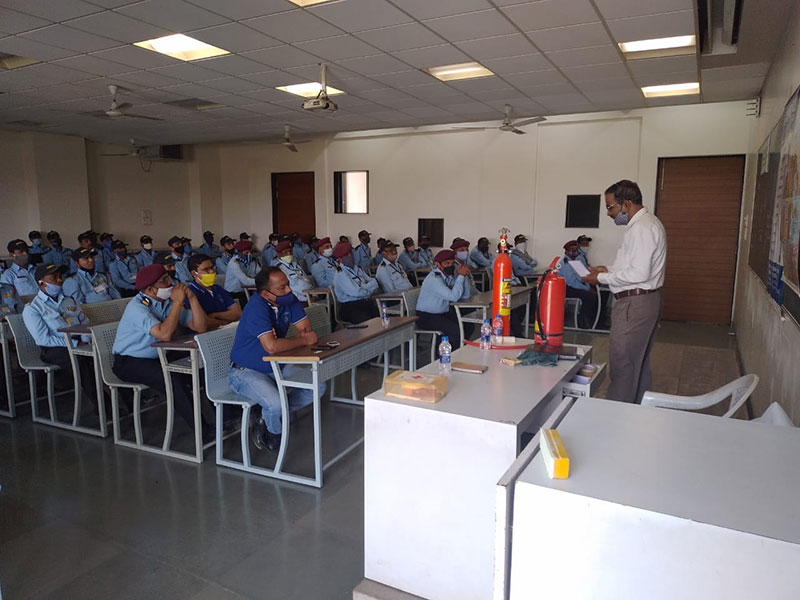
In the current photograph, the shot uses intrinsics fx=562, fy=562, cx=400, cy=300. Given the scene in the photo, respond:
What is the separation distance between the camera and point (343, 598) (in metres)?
2.25

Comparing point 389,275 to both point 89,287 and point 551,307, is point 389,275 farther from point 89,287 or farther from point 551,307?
point 551,307

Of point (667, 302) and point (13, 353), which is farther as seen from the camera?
point (667, 302)

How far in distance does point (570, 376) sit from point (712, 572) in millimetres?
1217

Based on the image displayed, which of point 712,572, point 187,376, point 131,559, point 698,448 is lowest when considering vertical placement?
point 131,559

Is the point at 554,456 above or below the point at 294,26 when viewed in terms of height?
below

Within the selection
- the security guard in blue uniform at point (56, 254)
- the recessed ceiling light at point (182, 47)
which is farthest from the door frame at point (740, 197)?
the security guard in blue uniform at point (56, 254)

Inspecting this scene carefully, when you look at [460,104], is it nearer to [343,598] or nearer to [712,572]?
[343,598]

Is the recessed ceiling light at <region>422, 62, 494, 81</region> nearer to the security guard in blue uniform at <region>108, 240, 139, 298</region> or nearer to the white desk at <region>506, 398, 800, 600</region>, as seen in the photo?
the white desk at <region>506, 398, 800, 600</region>

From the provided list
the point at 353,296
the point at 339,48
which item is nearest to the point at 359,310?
the point at 353,296

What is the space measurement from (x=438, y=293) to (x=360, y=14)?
253 cm

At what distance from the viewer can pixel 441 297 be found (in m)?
5.46

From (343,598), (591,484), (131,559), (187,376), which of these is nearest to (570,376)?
(591,484)

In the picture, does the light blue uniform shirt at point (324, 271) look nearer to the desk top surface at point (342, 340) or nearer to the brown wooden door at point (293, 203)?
the desk top surface at point (342, 340)

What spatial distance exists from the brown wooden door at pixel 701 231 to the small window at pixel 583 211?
97cm
